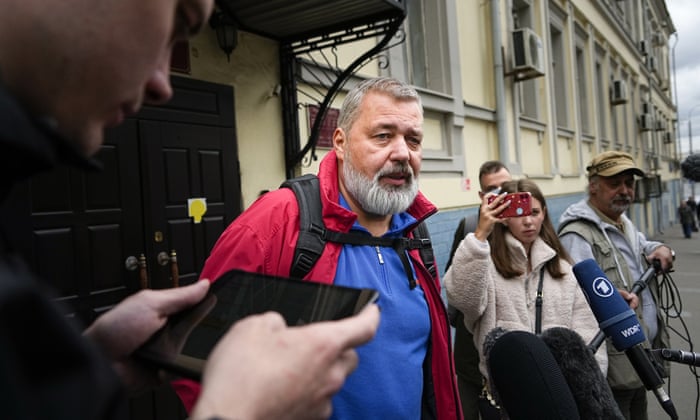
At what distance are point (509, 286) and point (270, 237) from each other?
146cm

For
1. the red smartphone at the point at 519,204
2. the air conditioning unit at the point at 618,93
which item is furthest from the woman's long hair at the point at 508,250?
the air conditioning unit at the point at 618,93

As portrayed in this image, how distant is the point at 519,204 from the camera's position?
2.76 meters

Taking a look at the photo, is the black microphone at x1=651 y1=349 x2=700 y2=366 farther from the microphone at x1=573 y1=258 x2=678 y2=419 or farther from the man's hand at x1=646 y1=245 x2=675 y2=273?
the man's hand at x1=646 y1=245 x2=675 y2=273

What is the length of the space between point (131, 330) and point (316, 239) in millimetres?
928

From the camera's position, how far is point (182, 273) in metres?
3.41

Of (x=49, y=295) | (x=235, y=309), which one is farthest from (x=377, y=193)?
(x=49, y=295)

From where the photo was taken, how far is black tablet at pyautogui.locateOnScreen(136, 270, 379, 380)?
34.8 inches

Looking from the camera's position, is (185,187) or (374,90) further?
(185,187)

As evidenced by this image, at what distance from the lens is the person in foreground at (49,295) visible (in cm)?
50

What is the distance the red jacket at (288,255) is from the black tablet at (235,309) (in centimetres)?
67

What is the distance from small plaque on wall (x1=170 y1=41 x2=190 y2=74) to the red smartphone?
7.37 ft

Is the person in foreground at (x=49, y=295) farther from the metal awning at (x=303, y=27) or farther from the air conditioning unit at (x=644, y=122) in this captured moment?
the air conditioning unit at (x=644, y=122)

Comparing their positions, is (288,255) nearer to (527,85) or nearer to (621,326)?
(621,326)

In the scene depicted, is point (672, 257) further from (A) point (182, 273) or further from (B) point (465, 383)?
(A) point (182, 273)
